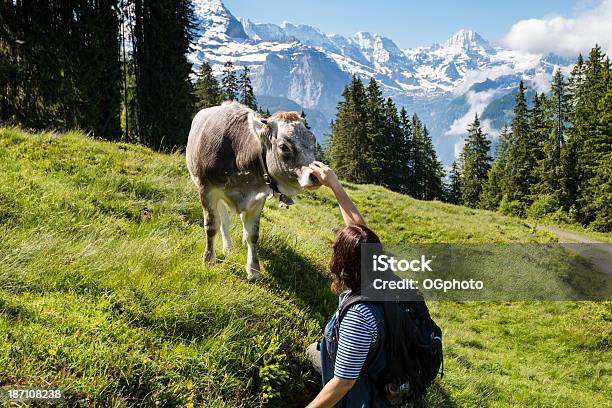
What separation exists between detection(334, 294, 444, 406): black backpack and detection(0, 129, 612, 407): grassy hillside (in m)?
1.60

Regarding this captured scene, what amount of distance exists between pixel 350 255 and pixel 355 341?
2.03ft

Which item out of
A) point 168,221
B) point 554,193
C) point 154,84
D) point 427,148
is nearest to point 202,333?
point 168,221

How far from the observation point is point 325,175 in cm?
421

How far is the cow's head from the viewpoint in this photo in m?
4.84

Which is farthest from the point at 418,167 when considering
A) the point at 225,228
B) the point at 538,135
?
the point at 225,228

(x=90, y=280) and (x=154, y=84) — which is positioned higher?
(x=154, y=84)

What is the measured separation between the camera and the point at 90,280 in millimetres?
4461

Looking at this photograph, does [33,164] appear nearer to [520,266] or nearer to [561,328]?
[561,328]

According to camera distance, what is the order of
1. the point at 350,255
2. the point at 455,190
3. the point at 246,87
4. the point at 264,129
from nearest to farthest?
the point at 350,255
the point at 264,129
the point at 246,87
the point at 455,190

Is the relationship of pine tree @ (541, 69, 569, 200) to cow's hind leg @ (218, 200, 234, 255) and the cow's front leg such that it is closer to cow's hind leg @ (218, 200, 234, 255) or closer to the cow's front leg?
cow's hind leg @ (218, 200, 234, 255)

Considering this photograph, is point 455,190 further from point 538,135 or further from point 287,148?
point 287,148

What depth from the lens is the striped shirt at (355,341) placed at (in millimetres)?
2881

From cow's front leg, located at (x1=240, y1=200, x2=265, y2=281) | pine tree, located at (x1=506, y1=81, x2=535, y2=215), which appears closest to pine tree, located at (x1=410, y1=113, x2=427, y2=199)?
pine tree, located at (x1=506, y1=81, x2=535, y2=215)

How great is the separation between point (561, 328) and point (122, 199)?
12.8m
